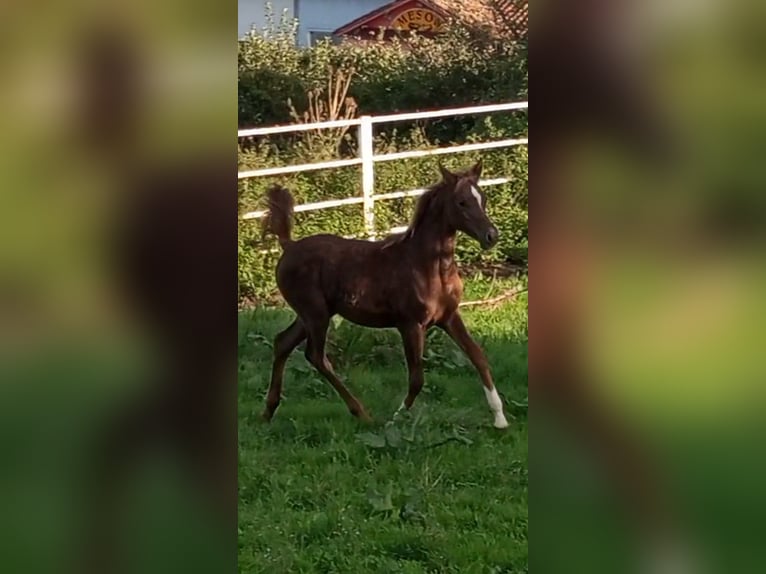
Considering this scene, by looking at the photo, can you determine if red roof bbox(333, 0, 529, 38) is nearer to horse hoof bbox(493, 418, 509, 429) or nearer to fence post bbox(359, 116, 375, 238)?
fence post bbox(359, 116, 375, 238)

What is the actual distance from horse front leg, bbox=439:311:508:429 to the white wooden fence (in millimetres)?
311

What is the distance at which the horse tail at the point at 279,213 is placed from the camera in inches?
107

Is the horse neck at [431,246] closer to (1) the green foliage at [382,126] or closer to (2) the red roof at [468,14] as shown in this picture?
(1) the green foliage at [382,126]

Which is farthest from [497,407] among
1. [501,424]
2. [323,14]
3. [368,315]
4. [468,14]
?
[323,14]

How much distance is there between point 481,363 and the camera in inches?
108

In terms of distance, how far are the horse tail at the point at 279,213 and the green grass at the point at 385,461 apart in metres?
0.22

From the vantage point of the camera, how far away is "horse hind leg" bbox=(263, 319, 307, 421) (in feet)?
9.08
